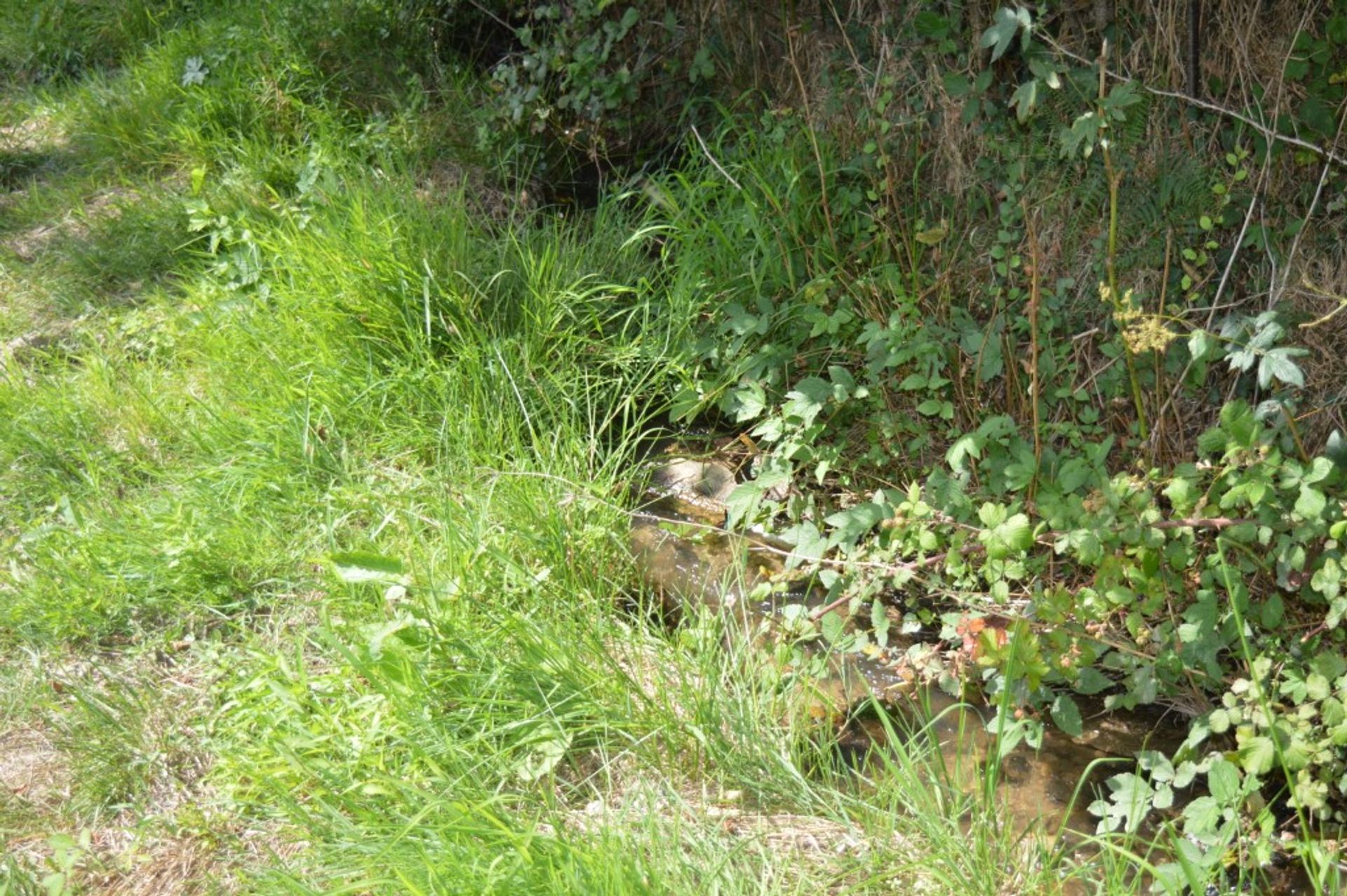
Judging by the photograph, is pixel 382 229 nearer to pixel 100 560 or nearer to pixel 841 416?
pixel 100 560

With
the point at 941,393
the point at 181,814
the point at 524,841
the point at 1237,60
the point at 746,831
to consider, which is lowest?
the point at 181,814

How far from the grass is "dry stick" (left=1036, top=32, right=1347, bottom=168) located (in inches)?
53.4

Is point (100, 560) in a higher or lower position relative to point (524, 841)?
lower

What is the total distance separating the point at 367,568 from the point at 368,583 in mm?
96

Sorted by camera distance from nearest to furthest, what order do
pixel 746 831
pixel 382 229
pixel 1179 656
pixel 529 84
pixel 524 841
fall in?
pixel 524 841 < pixel 746 831 < pixel 1179 656 < pixel 382 229 < pixel 529 84

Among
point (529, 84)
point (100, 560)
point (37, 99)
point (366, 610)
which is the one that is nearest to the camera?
point (366, 610)

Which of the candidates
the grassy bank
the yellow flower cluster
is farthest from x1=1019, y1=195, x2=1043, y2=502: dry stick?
the grassy bank

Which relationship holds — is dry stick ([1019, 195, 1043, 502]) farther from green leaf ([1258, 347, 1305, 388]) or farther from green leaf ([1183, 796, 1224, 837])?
green leaf ([1183, 796, 1224, 837])

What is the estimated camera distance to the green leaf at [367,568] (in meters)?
2.94

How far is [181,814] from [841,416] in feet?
6.64

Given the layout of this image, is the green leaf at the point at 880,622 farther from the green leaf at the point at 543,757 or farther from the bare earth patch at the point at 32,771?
the bare earth patch at the point at 32,771

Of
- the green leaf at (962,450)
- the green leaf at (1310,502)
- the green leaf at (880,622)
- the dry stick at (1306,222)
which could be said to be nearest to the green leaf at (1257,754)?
the green leaf at (1310,502)

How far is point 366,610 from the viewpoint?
119 inches

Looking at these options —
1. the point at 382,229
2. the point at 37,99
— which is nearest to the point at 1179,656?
the point at 382,229
